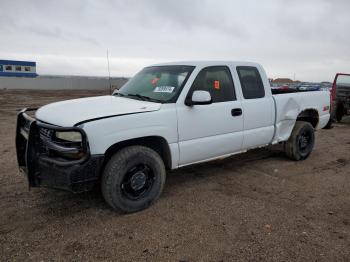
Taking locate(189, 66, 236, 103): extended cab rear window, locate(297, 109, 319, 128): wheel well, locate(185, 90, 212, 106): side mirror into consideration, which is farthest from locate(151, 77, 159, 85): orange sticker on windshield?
locate(297, 109, 319, 128): wheel well

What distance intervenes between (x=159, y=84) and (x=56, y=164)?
1.80 m

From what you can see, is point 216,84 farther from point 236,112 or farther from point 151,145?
point 151,145

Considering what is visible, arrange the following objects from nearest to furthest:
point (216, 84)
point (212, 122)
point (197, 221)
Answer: point (197, 221), point (212, 122), point (216, 84)

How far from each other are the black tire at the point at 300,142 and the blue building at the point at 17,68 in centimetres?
5332

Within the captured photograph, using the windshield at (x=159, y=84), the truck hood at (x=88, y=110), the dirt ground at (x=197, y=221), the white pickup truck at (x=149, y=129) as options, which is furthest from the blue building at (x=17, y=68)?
the truck hood at (x=88, y=110)

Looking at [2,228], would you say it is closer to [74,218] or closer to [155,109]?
[74,218]

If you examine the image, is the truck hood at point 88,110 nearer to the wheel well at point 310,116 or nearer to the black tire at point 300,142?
the black tire at point 300,142

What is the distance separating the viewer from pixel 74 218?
3.65m

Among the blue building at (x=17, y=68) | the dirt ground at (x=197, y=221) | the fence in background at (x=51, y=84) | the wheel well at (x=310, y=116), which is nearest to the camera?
the dirt ground at (x=197, y=221)

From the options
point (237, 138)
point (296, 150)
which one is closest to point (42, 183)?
point (237, 138)

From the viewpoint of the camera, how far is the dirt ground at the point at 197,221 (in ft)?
9.84

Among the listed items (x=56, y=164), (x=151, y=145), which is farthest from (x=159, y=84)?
(x=56, y=164)

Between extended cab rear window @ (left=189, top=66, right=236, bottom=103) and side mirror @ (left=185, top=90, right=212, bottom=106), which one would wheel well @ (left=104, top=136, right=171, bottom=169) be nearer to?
side mirror @ (left=185, top=90, right=212, bottom=106)

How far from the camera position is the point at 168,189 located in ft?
15.0
